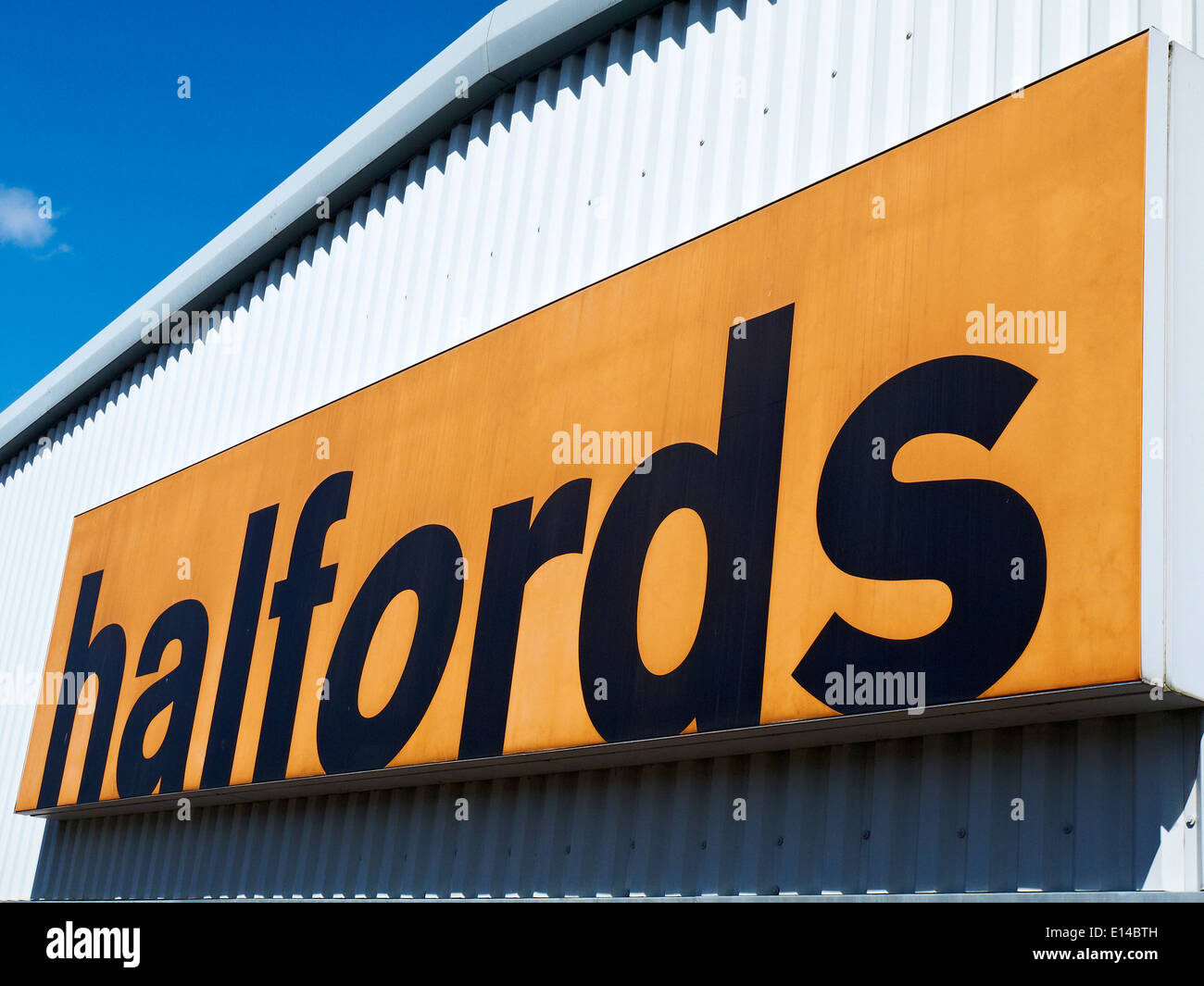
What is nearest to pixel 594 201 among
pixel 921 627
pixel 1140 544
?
pixel 921 627

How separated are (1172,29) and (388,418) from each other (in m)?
5.34

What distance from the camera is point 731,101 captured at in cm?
755

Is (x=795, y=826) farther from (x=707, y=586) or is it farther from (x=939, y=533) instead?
(x=939, y=533)

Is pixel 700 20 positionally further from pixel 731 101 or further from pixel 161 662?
pixel 161 662

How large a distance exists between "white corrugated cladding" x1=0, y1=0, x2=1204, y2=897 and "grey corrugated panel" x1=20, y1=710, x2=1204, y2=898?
184mm

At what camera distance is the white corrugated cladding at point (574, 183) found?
6383mm

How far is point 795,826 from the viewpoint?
5.83 metres

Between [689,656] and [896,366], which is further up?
[896,366]
